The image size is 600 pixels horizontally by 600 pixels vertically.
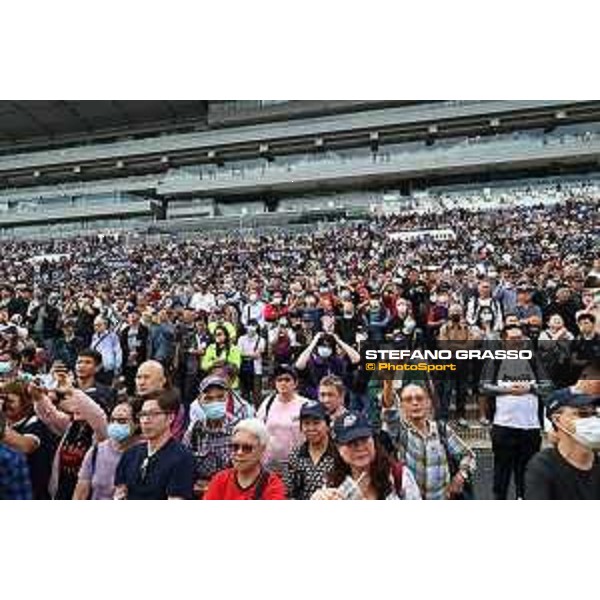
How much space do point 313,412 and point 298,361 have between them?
1.06 meters

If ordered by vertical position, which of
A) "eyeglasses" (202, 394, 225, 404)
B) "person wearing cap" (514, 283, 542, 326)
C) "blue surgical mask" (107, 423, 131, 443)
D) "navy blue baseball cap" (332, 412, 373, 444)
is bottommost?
"blue surgical mask" (107, 423, 131, 443)

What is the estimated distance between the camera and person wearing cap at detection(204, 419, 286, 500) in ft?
12.1

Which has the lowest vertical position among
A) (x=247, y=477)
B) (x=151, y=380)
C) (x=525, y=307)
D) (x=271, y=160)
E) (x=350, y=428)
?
(x=247, y=477)

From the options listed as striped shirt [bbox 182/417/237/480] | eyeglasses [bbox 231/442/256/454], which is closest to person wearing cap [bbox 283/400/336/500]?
eyeglasses [bbox 231/442/256/454]

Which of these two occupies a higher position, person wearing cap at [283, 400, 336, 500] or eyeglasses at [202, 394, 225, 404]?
eyeglasses at [202, 394, 225, 404]

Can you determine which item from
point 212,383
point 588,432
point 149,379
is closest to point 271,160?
point 149,379

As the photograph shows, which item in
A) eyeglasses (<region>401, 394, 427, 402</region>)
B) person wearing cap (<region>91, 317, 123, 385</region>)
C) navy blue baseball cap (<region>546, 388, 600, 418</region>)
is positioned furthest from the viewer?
person wearing cap (<region>91, 317, 123, 385</region>)

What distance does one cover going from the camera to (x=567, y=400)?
4258 mm

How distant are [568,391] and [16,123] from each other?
4.80 metres

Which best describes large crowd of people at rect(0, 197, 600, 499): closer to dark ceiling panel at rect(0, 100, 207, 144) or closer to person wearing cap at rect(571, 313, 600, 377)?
person wearing cap at rect(571, 313, 600, 377)

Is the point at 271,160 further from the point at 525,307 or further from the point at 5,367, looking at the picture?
the point at 5,367

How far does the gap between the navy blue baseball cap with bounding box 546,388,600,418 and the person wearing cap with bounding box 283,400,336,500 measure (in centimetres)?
138
